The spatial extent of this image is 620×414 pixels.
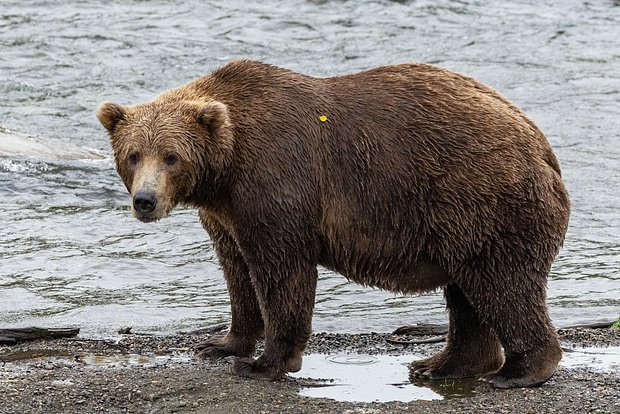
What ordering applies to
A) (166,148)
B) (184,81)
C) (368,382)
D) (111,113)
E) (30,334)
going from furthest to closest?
(184,81) → (30,334) → (368,382) → (111,113) → (166,148)

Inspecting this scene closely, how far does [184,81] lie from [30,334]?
10049mm

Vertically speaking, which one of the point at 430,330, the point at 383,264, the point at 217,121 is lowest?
the point at 430,330

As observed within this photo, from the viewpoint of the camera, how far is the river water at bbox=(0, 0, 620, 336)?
Result: 34.6 ft

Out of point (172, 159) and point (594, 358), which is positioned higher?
point (172, 159)

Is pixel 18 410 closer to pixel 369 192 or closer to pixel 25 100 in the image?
pixel 369 192

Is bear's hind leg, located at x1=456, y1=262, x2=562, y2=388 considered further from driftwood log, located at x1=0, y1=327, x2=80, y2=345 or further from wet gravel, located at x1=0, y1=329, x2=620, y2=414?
driftwood log, located at x1=0, y1=327, x2=80, y2=345

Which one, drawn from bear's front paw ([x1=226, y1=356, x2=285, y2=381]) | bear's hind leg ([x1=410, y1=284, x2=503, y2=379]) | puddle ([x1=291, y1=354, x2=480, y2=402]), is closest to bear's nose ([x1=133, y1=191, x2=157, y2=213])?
bear's front paw ([x1=226, y1=356, x2=285, y2=381])

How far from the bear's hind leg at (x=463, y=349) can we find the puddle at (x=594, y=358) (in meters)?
0.53

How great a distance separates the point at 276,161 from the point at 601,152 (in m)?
9.16

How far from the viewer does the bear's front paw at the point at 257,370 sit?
25.7 feet

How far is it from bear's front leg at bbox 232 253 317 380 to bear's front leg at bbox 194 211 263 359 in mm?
455

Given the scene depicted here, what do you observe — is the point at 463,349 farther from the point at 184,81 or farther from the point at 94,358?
the point at 184,81

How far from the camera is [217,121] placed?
24.4 feet

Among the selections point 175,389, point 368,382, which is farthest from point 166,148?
point 368,382
